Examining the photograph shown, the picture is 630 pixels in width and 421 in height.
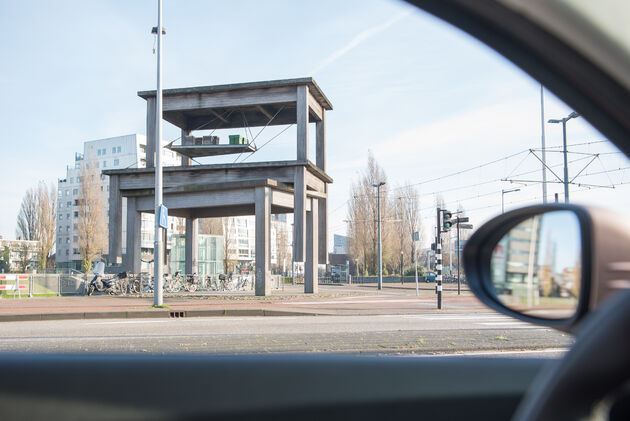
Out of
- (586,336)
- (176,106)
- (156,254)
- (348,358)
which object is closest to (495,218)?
(586,336)

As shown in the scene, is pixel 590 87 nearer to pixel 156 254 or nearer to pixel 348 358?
pixel 348 358

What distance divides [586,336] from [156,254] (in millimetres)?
15219

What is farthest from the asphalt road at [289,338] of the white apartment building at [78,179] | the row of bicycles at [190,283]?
the white apartment building at [78,179]

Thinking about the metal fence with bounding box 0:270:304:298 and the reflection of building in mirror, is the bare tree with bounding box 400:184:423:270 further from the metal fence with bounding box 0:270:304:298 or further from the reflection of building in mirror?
the reflection of building in mirror

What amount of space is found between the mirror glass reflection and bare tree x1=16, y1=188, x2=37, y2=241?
246ft

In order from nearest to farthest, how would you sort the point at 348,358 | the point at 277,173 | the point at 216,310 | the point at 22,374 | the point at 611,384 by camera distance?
1. the point at 611,384
2. the point at 22,374
3. the point at 348,358
4. the point at 216,310
5. the point at 277,173

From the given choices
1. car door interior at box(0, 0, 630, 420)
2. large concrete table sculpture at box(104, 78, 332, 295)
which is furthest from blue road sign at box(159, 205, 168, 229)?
car door interior at box(0, 0, 630, 420)

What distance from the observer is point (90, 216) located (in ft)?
192

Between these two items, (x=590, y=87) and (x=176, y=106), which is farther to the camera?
(x=176, y=106)

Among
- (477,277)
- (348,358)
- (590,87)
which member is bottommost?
(348,358)

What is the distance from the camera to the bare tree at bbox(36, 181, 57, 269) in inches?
2527

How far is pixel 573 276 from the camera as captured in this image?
96 centimetres

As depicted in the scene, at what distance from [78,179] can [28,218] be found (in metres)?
22.9

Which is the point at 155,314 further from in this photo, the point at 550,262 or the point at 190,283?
the point at 550,262
